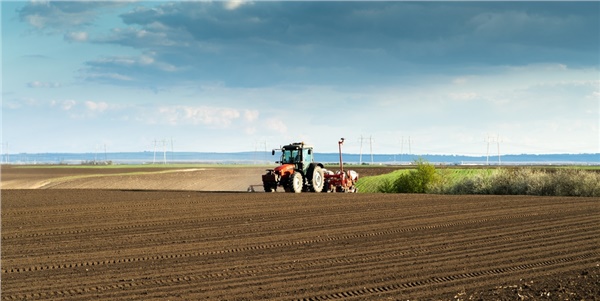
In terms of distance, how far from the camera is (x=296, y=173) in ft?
112

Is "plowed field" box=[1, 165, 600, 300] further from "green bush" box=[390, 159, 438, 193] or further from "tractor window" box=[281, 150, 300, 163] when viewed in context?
"green bush" box=[390, 159, 438, 193]

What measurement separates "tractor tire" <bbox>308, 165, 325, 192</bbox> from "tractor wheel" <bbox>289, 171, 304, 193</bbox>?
0.59 m

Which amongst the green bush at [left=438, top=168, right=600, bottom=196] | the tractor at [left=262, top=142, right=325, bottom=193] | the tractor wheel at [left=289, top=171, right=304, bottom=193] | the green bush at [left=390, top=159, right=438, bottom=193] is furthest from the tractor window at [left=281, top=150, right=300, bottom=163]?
the green bush at [left=390, top=159, right=438, bottom=193]

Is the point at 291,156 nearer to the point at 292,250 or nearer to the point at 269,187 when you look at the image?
the point at 269,187

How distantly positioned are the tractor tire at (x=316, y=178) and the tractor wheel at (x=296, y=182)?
593 mm

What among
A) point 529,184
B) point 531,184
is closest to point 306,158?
point 529,184

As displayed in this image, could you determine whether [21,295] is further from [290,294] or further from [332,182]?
[332,182]

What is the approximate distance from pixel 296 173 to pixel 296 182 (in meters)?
0.44

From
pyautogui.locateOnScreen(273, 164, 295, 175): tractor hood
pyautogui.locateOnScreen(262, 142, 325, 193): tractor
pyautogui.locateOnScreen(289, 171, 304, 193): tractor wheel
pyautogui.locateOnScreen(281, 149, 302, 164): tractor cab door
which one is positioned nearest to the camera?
pyautogui.locateOnScreen(289, 171, 304, 193): tractor wheel

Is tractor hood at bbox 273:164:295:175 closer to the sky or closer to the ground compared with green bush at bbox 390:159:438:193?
closer to the sky

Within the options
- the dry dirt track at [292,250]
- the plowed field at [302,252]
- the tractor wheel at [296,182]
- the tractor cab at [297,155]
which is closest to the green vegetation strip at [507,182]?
the dry dirt track at [292,250]

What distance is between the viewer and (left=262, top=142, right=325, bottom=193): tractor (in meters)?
34.5

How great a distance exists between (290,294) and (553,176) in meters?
31.0

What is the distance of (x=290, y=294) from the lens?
1167 cm
